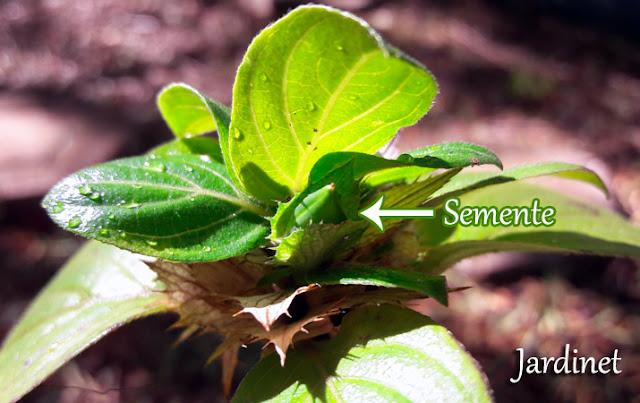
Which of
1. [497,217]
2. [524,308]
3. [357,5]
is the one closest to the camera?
[497,217]

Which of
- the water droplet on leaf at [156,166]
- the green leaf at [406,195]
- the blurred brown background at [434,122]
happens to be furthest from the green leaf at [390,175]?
the blurred brown background at [434,122]

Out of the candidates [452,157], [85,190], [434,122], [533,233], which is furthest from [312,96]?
[434,122]

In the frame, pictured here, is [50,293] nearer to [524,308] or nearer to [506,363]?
[506,363]

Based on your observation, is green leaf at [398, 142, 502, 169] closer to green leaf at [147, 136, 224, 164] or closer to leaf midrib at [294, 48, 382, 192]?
leaf midrib at [294, 48, 382, 192]

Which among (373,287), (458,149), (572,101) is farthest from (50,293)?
(572,101)

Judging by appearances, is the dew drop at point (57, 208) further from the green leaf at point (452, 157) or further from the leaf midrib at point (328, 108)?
the green leaf at point (452, 157)

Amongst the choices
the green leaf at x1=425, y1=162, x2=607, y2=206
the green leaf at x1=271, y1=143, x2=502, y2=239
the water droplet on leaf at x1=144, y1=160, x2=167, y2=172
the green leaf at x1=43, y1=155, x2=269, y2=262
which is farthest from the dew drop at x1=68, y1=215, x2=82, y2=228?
the green leaf at x1=425, y1=162, x2=607, y2=206
